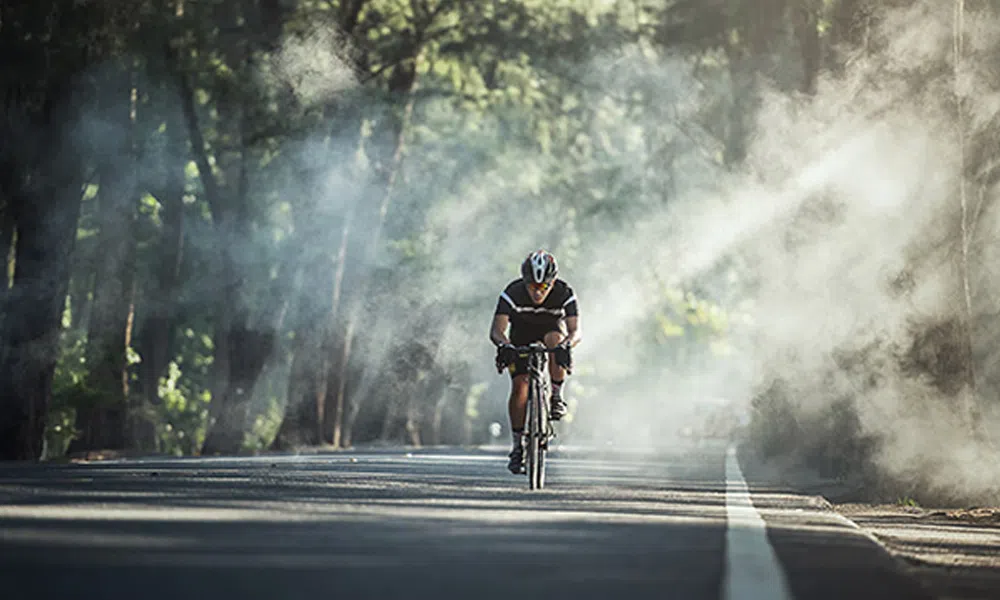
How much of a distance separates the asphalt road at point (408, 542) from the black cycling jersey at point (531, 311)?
1225 millimetres

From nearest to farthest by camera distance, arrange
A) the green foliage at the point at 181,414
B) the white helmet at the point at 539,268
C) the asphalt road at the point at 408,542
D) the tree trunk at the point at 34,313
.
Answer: the asphalt road at the point at 408,542 < the white helmet at the point at 539,268 < the tree trunk at the point at 34,313 < the green foliage at the point at 181,414

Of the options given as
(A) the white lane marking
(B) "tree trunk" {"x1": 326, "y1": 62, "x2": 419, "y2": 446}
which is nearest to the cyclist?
(A) the white lane marking

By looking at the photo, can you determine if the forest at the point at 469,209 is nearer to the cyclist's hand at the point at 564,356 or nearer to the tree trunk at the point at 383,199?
the tree trunk at the point at 383,199

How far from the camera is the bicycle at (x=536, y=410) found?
17.9m

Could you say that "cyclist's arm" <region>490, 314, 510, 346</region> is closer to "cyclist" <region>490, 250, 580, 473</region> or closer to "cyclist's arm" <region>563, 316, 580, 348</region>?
"cyclist" <region>490, 250, 580, 473</region>

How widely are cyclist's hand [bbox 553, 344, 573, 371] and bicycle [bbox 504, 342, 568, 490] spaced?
0.07 meters

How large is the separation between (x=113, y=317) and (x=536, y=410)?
2418cm

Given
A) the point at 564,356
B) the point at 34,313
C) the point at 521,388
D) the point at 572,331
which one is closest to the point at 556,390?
the point at 521,388

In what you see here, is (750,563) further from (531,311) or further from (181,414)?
(181,414)

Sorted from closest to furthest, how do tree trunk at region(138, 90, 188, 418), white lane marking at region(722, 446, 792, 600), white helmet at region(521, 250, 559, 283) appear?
white lane marking at region(722, 446, 792, 600) < white helmet at region(521, 250, 559, 283) < tree trunk at region(138, 90, 188, 418)

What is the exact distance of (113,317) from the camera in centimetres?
4106

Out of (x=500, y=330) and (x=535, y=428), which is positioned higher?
(x=500, y=330)

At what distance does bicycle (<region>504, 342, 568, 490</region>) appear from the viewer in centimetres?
1792

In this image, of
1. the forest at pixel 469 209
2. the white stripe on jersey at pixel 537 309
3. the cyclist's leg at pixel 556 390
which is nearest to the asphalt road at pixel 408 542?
the cyclist's leg at pixel 556 390
